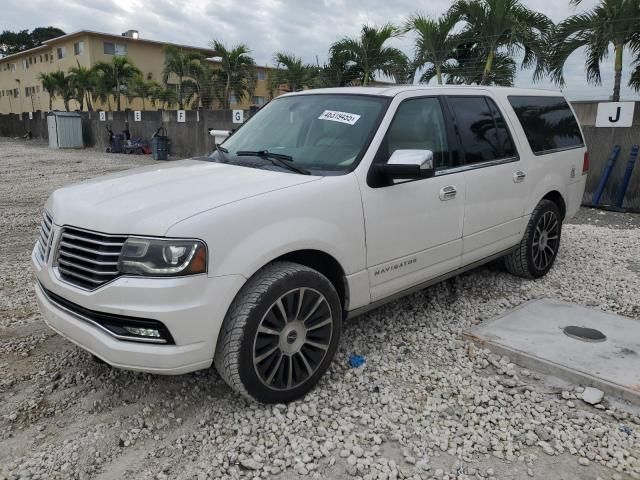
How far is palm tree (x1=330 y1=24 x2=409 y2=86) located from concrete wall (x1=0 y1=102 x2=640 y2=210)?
159 inches

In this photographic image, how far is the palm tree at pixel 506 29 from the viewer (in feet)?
36.6

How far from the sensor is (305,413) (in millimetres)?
3008

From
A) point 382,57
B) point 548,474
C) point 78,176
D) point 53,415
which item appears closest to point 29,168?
point 78,176

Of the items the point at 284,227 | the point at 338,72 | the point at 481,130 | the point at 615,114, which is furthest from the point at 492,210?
the point at 338,72

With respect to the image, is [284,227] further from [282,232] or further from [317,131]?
[317,131]

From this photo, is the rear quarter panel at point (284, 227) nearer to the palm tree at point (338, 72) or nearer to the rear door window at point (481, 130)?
the rear door window at point (481, 130)

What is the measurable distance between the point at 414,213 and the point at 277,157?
3.34 ft

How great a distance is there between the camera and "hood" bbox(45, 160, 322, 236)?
2.64 metres

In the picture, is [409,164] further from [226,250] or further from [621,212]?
[621,212]

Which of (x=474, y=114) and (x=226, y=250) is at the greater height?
(x=474, y=114)

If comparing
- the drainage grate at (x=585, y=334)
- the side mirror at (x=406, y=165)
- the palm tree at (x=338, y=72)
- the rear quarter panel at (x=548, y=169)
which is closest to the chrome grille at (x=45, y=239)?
the side mirror at (x=406, y=165)

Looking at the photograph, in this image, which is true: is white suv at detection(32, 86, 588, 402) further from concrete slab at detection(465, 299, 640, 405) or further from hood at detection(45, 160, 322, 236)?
concrete slab at detection(465, 299, 640, 405)

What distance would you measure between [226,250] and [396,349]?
173cm

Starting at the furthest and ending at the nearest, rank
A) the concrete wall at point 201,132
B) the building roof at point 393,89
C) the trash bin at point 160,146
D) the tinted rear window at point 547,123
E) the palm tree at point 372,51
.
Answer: the trash bin at point 160,146 → the palm tree at point 372,51 → the concrete wall at point 201,132 → the tinted rear window at point 547,123 → the building roof at point 393,89
